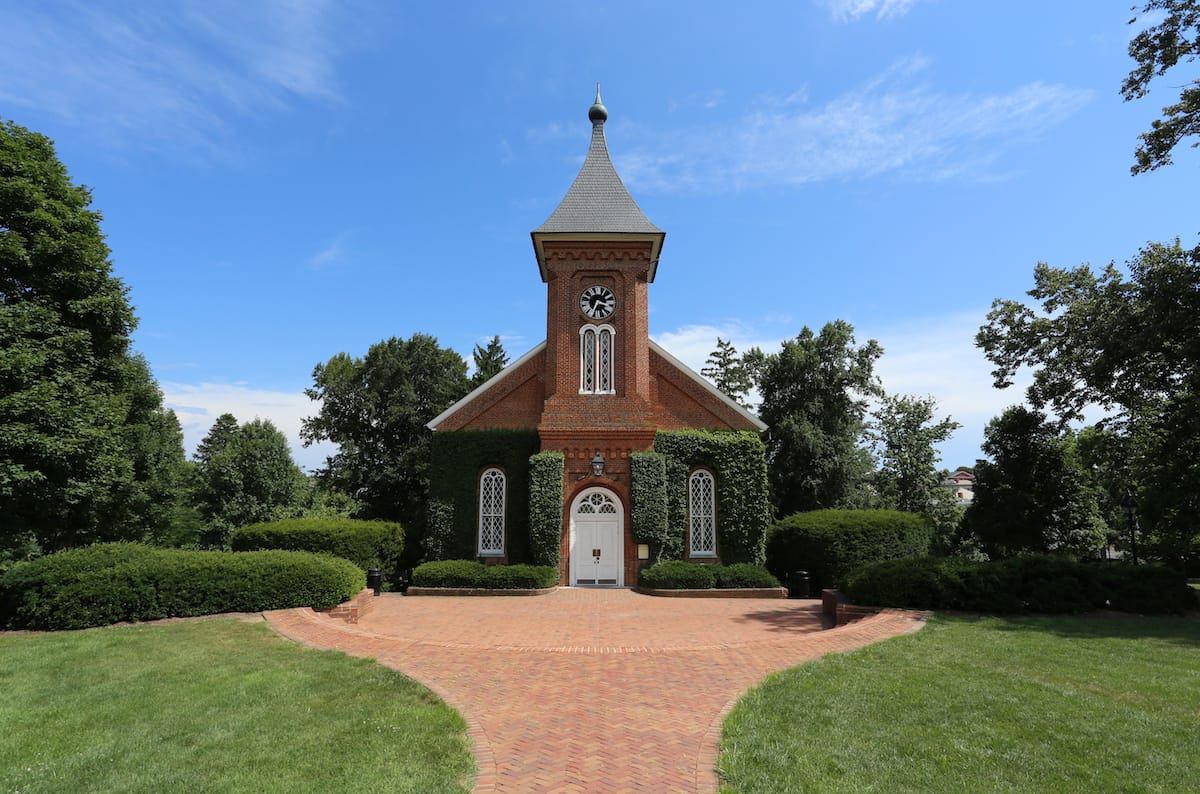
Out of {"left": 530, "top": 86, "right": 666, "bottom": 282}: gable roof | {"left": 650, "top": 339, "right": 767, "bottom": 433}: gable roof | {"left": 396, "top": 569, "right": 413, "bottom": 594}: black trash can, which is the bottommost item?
{"left": 396, "top": 569, "right": 413, "bottom": 594}: black trash can

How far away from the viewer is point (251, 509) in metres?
31.6

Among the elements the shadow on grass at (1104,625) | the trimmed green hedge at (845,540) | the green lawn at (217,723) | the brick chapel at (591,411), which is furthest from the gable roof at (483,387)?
A: the shadow on grass at (1104,625)

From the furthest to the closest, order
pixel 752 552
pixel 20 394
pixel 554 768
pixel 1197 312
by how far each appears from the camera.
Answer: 1. pixel 752 552
2. pixel 20 394
3. pixel 1197 312
4. pixel 554 768

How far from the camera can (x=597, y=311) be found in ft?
73.9

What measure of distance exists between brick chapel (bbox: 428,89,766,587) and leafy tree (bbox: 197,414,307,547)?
586 inches

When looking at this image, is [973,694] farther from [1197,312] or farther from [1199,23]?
[1199,23]

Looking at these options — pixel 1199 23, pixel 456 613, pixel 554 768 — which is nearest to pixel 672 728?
pixel 554 768

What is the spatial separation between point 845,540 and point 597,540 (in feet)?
25.9

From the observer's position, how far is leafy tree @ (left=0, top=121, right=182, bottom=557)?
15609 millimetres

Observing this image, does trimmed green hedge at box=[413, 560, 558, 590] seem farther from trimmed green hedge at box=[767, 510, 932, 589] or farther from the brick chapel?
trimmed green hedge at box=[767, 510, 932, 589]

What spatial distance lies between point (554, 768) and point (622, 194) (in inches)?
844

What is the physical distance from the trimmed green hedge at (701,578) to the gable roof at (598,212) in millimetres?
11006

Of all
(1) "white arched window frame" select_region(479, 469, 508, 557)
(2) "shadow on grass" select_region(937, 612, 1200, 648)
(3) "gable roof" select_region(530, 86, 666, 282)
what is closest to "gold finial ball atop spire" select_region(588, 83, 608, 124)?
(3) "gable roof" select_region(530, 86, 666, 282)

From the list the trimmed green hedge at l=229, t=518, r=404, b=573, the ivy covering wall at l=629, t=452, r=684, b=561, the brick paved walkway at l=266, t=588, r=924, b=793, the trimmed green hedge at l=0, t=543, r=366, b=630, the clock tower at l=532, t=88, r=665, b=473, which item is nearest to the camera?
the brick paved walkway at l=266, t=588, r=924, b=793
